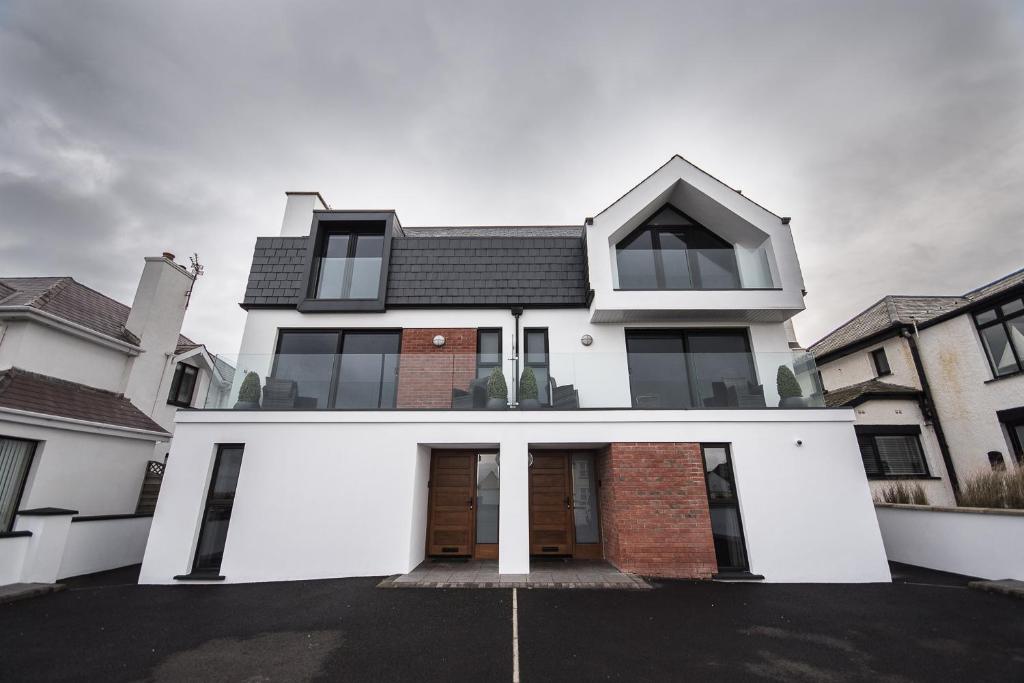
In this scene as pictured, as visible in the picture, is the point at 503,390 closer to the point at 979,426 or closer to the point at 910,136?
the point at 910,136

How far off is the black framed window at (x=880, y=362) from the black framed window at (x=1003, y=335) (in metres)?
2.41

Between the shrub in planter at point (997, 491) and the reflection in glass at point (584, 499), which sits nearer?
the shrub in planter at point (997, 491)

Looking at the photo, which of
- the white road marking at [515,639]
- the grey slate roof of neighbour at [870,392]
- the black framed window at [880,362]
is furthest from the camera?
the black framed window at [880,362]

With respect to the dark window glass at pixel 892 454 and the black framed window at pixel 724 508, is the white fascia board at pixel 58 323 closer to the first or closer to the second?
the black framed window at pixel 724 508

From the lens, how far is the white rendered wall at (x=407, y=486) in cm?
634

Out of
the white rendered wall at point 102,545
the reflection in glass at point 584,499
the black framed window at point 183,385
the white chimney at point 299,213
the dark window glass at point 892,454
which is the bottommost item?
the white rendered wall at point 102,545

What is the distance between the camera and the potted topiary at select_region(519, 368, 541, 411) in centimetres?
722

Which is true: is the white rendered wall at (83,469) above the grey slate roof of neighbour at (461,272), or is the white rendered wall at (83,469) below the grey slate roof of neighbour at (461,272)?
below

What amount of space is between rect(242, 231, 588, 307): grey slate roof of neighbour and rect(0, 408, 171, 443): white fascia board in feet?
12.8

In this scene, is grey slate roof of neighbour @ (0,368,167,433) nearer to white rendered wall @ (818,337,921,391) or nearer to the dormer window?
the dormer window

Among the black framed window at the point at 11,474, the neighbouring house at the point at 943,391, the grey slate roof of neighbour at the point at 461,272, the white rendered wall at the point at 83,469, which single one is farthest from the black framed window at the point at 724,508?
the black framed window at the point at 11,474

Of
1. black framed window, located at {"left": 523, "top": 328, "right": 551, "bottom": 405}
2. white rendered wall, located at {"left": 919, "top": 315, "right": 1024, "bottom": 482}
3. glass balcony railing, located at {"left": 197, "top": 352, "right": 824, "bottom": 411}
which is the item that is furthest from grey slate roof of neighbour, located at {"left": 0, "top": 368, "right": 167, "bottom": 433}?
white rendered wall, located at {"left": 919, "top": 315, "right": 1024, "bottom": 482}

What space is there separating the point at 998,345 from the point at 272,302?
18.2 m

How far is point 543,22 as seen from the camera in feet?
27.8
